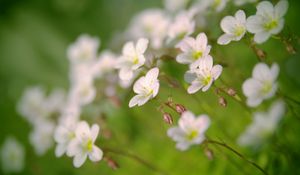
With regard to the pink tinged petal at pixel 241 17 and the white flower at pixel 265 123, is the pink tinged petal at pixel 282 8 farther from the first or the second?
the white flower at pixel 265 123

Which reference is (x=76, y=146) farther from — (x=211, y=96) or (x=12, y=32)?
(x=12, y=32)

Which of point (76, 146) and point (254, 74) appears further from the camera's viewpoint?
point (76, 146)

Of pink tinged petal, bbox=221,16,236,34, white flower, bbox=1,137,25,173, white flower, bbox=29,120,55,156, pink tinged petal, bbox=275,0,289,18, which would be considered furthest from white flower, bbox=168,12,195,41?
white flower, bbox=1,137,25,173

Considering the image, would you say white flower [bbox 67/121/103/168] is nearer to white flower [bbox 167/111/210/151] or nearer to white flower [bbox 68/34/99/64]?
white flower [bbox 167/111/210/151]

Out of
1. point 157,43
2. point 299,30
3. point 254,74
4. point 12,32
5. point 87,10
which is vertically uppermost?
point 12,32

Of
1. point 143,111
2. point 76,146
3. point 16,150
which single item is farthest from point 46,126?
point 76,146

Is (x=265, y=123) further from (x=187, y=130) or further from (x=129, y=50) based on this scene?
(x=129, y=50)
